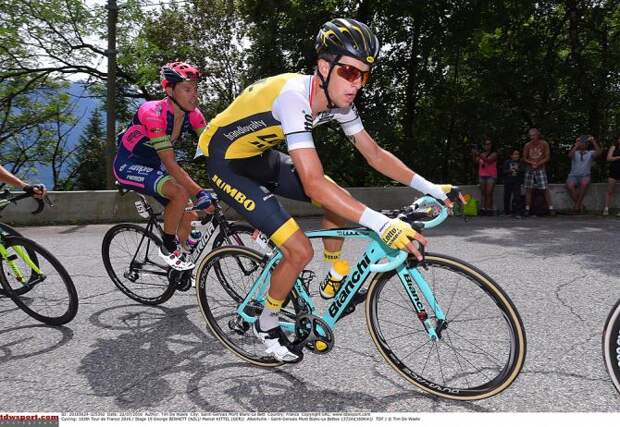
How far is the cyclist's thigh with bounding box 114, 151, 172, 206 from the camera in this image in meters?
4.21

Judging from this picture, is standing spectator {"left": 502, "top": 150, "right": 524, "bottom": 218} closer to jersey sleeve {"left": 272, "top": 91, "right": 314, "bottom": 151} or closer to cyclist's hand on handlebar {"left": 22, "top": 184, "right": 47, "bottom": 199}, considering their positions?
jersey sleeve {"left": 272, "top": 91, "right": 314, "bottom": 151}

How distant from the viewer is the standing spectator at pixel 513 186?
10.5m

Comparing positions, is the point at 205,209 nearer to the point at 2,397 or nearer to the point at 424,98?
the point at 2,397

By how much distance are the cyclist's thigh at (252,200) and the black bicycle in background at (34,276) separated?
165cm

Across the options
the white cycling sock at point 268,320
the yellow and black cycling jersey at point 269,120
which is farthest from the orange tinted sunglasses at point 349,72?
the white cycling sock at point 268,320

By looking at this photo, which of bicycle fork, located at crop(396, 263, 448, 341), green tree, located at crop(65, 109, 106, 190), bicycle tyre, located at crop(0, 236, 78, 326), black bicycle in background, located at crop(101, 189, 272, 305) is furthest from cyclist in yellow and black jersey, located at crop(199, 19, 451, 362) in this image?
green tree, located at crop(65, 109, 106, 190)

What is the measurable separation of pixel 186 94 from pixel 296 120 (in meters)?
1.89

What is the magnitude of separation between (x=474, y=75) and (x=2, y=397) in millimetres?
16005

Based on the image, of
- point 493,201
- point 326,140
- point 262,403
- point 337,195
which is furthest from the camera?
point 326,140

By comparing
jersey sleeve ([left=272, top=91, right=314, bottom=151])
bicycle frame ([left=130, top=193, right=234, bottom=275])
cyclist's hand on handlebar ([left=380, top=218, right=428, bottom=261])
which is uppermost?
jersey sleeve ([left=272, top=91, right=314, bottom=151])

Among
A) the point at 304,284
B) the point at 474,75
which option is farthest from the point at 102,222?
the point at 474,75

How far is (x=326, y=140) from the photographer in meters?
14.5

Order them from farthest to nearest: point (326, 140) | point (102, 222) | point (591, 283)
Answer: point (326, 140)
point (102, 222)
point (591, 283)

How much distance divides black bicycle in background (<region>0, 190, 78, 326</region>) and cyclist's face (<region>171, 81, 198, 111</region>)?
4.74 ft
